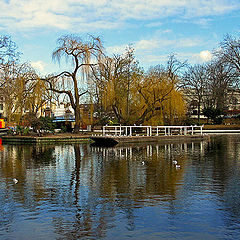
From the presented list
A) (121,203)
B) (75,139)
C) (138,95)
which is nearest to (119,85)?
(138,95)

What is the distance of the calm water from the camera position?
7906 millimetres

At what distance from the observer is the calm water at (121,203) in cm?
791

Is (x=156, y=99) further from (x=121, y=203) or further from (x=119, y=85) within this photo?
(x=121, y=203)

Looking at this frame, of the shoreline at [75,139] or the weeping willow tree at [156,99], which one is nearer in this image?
the shoreline at [75,139]

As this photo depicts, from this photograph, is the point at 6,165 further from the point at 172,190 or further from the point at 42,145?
the point at 42,145

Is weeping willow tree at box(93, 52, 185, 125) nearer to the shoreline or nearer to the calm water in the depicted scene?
the shoreline

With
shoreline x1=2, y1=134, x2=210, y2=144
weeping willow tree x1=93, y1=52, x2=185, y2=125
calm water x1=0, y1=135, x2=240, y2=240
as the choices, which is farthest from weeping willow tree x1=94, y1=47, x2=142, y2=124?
calm water x1=0, y1=135, x2=240, y2=240

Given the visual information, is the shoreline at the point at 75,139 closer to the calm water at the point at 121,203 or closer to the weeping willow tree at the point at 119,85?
the weeping willow tree at the point at 119,85

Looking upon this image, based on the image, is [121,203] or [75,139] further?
[75,139]

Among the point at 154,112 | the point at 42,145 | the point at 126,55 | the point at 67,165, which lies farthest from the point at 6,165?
the point at 126,55

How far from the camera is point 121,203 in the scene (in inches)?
397

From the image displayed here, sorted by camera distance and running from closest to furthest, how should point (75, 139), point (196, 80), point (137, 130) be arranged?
point (75, 139) < point (137, 130) < point (196, 80)

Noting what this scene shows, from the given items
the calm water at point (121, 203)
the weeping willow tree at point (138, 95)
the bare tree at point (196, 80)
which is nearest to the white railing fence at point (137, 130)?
the weeping willow tree at point (138, 95)

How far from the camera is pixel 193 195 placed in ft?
36.0
